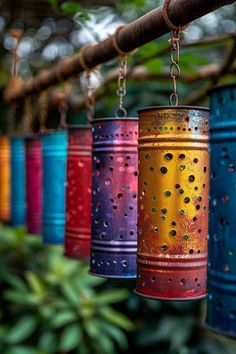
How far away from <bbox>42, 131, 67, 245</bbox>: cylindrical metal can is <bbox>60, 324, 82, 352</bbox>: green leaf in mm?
1518

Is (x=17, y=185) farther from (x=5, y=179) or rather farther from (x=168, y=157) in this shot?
(x=168, y=157)

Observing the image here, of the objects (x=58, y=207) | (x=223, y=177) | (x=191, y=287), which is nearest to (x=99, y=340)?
(x=58, y=207)

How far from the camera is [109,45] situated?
65.0 inches

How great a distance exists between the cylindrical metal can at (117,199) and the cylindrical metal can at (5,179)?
4.83 ft

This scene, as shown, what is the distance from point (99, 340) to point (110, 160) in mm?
2339

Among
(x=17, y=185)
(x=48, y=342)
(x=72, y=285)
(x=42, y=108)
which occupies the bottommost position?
(x=48, y=342)

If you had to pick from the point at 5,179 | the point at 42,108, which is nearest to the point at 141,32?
the point at 42,108

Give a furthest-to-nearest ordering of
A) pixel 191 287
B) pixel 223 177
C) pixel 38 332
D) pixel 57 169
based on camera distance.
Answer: pixel 38 332 → pixel 57 169 → pixel 191 287 → pixel 223 177

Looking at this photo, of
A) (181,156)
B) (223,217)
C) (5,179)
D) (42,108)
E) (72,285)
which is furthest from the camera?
(72,285)

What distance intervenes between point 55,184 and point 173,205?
2.93 ft

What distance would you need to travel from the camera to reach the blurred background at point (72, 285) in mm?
3600

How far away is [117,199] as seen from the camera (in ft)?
4.85

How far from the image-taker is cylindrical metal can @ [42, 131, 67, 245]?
206 centimetres

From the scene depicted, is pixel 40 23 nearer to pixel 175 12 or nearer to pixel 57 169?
pixel 57 169
